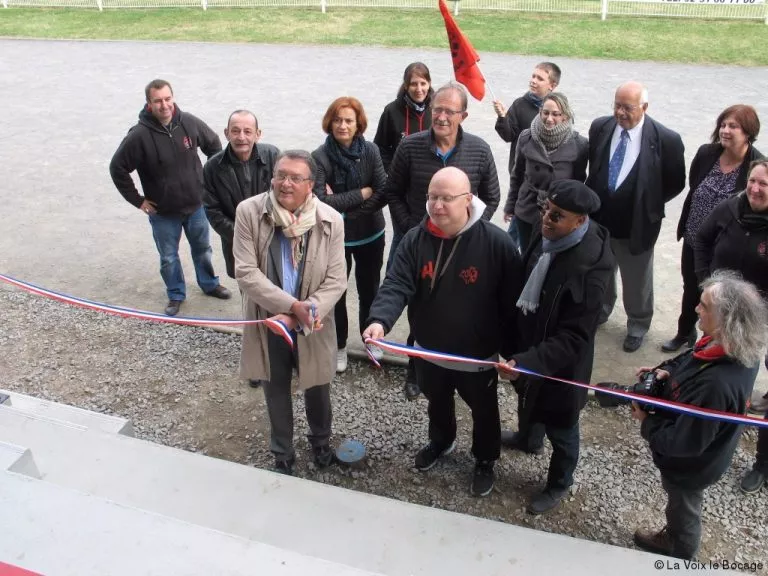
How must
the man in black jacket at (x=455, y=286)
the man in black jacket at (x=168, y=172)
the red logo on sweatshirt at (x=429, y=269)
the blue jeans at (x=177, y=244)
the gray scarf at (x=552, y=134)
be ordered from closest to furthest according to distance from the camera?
1. the man in black jacket at (x=455, y=286)
2. the red logo on sweatshirt at (x=429, y=269)
3. the gray scarf at (x=552, y=134)
4. the man in black jacket at (x=168, y=172)
5. the blue jeans at (x=177, y=244)

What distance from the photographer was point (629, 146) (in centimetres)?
495

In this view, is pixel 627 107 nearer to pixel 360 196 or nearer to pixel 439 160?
pixel 439 160

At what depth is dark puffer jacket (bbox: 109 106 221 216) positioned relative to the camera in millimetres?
5633

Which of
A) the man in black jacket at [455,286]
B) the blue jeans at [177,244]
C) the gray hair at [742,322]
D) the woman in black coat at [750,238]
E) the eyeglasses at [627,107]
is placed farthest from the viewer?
the blue jeans at [177,244]

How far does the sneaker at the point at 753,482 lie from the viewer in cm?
408

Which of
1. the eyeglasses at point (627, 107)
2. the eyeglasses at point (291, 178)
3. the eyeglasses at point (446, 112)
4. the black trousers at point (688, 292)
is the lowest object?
the black trousers at point (688, 292)

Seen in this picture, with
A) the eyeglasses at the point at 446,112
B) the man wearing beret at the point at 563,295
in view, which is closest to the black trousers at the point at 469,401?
the man wearing beret at the point at 563,295

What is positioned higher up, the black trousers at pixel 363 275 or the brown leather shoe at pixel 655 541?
the black trousers at pixel 363 275

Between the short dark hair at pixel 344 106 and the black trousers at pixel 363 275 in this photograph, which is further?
the black trousers at pixel 363 275

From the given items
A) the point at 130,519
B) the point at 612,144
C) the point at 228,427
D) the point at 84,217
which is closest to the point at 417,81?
the point at 612,144

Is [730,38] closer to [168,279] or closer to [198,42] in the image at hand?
[198,42]

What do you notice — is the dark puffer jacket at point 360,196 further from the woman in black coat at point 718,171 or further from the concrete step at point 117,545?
the concrete step at point 117,545

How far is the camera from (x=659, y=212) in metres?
5.07

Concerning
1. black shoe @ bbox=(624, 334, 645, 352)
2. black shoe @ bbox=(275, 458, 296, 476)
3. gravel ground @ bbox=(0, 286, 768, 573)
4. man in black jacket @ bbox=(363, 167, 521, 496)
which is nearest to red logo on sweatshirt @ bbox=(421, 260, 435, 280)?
man in black jacket @ bbox=(363, 167, 521, 496)
